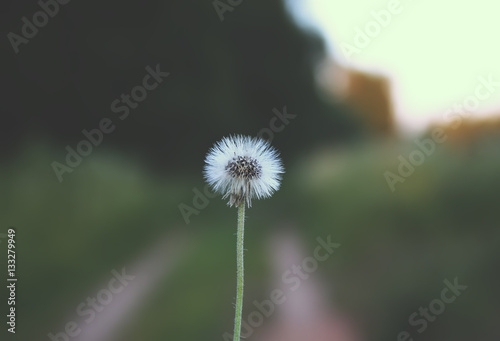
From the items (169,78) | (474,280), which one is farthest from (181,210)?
(474,280)

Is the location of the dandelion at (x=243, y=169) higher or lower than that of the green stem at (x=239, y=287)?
higher

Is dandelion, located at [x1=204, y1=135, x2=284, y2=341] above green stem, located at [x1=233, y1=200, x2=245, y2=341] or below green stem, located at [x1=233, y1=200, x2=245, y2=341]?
above

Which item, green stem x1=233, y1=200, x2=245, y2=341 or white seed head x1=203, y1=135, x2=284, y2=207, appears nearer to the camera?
green stem x1=233, y1=200, x2=245, y2=341

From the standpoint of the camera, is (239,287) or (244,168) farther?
(244,168)

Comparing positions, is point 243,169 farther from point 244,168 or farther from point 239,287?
point 239,287

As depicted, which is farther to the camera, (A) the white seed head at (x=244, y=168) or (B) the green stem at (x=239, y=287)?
(A) the white seed head at (x=244, y=168)

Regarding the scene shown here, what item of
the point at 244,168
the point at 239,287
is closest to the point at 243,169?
the point at 244,168

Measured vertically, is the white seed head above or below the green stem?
above

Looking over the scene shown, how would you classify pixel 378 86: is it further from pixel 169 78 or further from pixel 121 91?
pixel 121 91
